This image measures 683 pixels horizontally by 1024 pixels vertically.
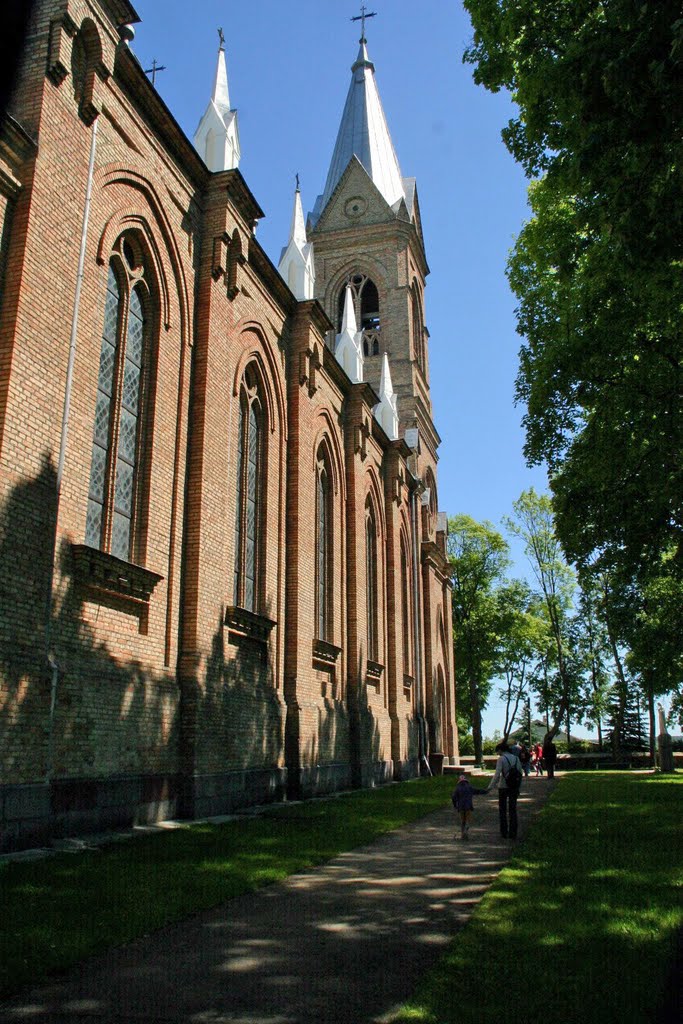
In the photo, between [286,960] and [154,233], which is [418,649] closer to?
[154,233]

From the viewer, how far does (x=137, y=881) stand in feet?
22.9

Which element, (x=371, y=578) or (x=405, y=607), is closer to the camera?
(x=371, y=578)

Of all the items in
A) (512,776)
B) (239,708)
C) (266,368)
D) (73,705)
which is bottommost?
(512,776)

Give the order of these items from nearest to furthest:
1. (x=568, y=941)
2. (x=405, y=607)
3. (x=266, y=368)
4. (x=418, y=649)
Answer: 1. (x=568, y=941)
2. (x=266, y=368)
3. (x=405, y=607)
4. (x=418, y=649)

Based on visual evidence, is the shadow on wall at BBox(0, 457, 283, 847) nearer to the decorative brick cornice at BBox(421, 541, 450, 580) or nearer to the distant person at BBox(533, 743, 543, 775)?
the decorative brick cornice at BBox(421, 541, 450, 580)

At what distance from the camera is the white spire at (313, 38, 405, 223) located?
130 feet

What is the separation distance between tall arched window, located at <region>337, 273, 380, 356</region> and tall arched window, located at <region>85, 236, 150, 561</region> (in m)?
25.6

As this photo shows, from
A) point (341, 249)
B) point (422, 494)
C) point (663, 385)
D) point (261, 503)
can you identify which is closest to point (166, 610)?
point (261, 503)

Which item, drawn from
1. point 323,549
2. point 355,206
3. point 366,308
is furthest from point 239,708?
point 355,206

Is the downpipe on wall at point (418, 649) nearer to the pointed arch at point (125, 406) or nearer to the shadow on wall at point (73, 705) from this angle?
the shadow on wall at point (73, 705)

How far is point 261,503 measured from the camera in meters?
16.4

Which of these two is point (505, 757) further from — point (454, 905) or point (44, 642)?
point (44, 642)

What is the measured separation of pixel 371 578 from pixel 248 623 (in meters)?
11.5

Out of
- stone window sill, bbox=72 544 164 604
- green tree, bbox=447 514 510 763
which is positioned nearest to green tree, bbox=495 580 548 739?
green tree, bbox=447 514 510 763
